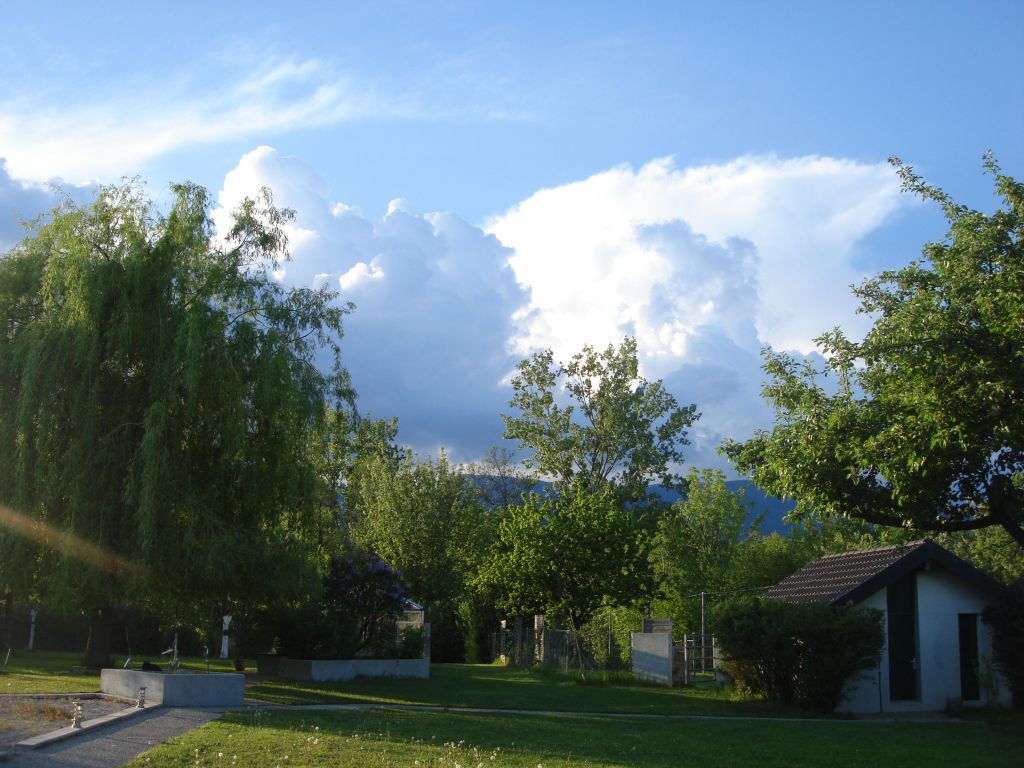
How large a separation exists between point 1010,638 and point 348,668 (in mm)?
17112

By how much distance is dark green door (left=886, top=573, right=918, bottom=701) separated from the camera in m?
24.1

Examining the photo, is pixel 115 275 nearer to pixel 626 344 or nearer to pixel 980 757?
pixel 980 757

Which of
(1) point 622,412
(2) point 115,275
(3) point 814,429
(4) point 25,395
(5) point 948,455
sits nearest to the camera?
(5) point 948,455

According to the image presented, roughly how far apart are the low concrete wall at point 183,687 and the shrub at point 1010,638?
57.5ft

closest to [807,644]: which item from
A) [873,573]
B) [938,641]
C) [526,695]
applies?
[873,573]

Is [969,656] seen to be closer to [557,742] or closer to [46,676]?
[557,742]

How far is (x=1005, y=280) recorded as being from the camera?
14.2 metres

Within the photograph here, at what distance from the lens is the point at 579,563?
32.5m

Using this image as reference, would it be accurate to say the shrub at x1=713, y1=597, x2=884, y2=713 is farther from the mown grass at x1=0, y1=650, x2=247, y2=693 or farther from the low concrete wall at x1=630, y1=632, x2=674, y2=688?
the mown grass at x1=0, y1=650, x2=247, y2=693

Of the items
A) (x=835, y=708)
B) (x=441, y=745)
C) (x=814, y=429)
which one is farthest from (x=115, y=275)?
(x=835, y=708)

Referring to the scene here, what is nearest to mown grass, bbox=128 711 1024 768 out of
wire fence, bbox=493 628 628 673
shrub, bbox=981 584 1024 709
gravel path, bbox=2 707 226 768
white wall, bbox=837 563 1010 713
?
gravel path, bbox=2 707 226 768

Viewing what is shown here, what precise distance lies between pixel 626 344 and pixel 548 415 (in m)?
5.47

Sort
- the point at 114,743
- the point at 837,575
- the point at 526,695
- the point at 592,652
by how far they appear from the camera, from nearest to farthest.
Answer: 1. the point at 114,743
2. the point at 526,695
3. the point at 837,575
4. the point at 592,652

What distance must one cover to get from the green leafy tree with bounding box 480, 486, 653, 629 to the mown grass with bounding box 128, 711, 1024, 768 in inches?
524
